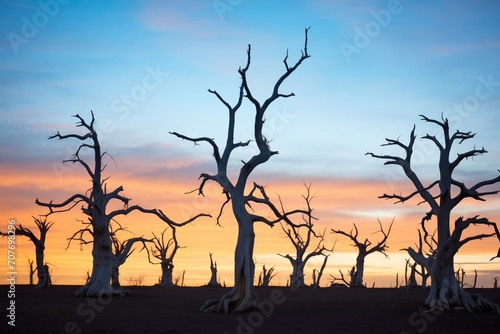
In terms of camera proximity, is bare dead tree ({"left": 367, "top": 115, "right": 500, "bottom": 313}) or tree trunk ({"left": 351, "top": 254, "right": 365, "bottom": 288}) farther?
tree trunk ({"left": 351, "top": 254, "right": 365, "bottom": 288})

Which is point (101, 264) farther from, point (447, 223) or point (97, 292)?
point (447, 223)

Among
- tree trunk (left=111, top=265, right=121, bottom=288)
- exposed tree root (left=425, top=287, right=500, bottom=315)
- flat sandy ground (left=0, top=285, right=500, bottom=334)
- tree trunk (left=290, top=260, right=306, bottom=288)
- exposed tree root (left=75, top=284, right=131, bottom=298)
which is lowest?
flat sandy ground (left=0, top=285, right=500, bottom=334)

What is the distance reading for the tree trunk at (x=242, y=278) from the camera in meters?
24.0

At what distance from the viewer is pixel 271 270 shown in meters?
56.2

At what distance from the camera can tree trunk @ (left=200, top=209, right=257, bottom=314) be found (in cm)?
2397

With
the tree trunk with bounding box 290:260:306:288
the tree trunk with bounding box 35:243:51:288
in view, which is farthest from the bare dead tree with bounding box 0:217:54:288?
the tree trunk with bounding box 290:260:306:288

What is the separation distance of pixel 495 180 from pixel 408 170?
3.22m

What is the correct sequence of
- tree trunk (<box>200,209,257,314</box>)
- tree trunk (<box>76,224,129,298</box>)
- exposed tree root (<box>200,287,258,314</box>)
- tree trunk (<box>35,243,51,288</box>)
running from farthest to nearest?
tree trunk (<box>35,243,51,288</box>) → tree trunk (<box>76,224,129,298</box>) → tree trunk (<box>200,209,257,314</box>) → exposed tree root (<box>200,287,258,314</box>)

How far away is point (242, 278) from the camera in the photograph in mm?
24250

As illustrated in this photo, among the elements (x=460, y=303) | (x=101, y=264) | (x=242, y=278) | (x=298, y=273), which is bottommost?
(x=460, y=303)

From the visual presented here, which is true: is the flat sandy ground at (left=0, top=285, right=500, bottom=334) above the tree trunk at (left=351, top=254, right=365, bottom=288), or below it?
below

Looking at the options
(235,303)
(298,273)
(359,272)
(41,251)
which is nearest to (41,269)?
(41,251)

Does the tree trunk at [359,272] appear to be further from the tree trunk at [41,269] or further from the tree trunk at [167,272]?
the tree trunk at [41,269]

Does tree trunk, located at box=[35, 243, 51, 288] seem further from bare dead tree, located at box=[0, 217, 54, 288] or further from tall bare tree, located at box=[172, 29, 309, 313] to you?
tall bare tree, located at box=[172, 29, 309, 313]
